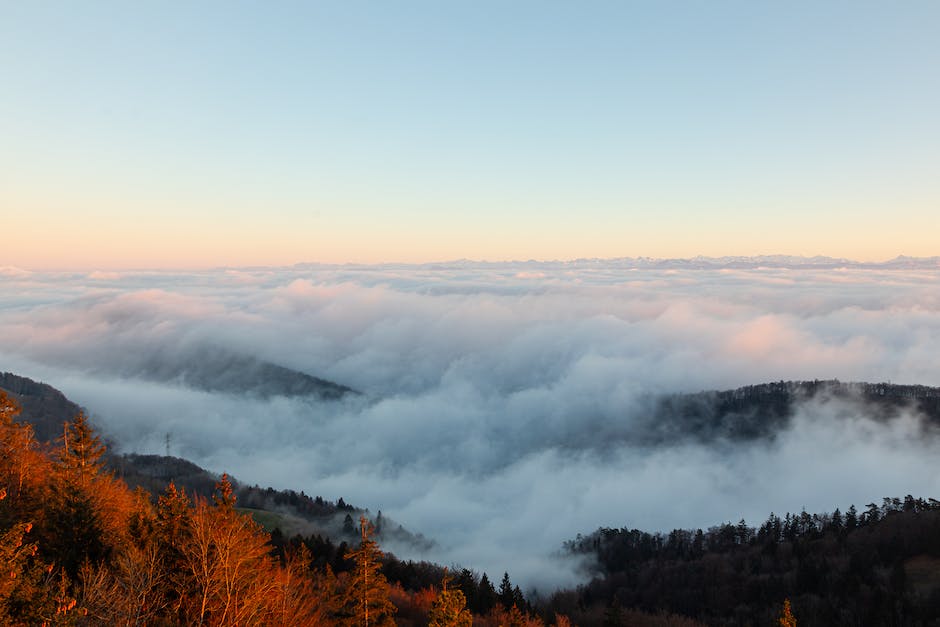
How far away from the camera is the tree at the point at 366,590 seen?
33.9 m

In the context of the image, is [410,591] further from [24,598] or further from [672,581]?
[672,581]

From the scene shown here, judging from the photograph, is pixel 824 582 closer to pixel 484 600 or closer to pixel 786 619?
pixel 484 600

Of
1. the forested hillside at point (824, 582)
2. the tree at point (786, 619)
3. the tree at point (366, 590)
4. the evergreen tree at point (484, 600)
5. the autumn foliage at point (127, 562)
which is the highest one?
the autumn foliage at point (127, 562)

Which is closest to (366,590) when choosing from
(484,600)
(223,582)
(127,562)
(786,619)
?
(223,582)

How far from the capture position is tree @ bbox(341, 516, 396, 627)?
3388 cm

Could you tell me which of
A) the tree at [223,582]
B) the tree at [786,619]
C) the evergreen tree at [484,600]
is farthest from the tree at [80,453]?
the evergreen tree at [484,600]

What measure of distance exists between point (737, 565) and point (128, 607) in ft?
742

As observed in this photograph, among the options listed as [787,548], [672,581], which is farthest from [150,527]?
[787,548]

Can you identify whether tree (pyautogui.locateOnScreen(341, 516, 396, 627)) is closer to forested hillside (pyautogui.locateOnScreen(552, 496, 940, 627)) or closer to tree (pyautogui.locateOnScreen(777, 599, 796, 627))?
tree (pyautogui.locateOnScreen(777, 599, 796, 627))

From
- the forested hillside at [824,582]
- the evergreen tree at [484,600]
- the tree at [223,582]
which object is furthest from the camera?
the forested hillside at [824,582]

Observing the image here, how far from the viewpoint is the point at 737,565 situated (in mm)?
194375

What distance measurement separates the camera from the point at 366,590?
1337 inches

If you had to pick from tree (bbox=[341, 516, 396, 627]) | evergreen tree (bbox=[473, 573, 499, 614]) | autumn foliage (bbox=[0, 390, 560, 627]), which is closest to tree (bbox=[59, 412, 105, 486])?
autumn foliage (bbox=[0, 390, 560, 627])

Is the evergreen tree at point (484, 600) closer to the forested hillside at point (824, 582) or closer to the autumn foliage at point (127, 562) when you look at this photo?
the autumn foliage at point (127, 562)
